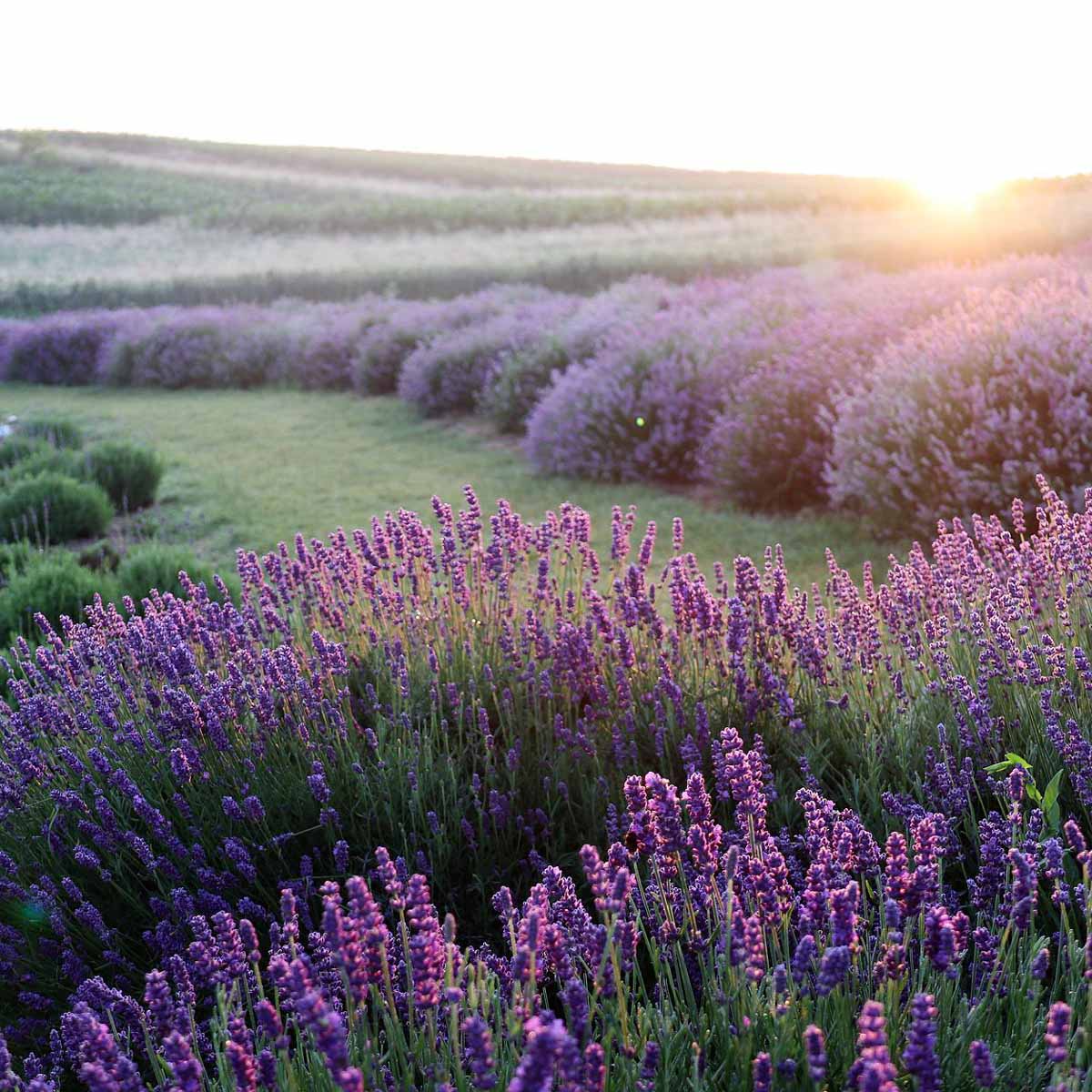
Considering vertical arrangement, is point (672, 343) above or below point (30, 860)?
above

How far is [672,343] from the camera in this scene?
9.20 metres

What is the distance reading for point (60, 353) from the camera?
1880 cm

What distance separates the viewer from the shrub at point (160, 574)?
576 centimetres

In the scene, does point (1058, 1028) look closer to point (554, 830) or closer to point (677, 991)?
point (677, 991)

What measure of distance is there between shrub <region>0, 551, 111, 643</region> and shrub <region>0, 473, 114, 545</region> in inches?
84.6

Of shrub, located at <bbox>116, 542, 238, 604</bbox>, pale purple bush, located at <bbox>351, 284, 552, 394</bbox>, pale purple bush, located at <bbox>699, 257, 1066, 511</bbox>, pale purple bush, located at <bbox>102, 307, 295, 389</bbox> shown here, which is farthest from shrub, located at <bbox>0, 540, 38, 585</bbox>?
pale purple bush, located at <bbox>102, 307, 295, 389</bbox>

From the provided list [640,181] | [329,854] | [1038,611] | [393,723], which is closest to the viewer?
[329,854]

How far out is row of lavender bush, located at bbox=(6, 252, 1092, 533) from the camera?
6.09 m

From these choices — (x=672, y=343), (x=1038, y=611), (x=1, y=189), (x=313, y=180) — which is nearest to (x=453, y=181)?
(x=313, y=180)

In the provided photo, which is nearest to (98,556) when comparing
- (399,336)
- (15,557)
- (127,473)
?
(15,557)

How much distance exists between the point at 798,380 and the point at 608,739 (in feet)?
15.7

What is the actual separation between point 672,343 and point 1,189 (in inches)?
1825

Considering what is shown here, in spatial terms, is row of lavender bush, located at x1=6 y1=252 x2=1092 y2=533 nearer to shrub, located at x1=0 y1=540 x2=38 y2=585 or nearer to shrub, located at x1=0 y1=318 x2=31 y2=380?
shrub, located at x1=0 y1=540 x2=38 y2=585

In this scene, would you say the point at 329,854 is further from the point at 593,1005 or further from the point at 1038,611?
the point at 1038,611
